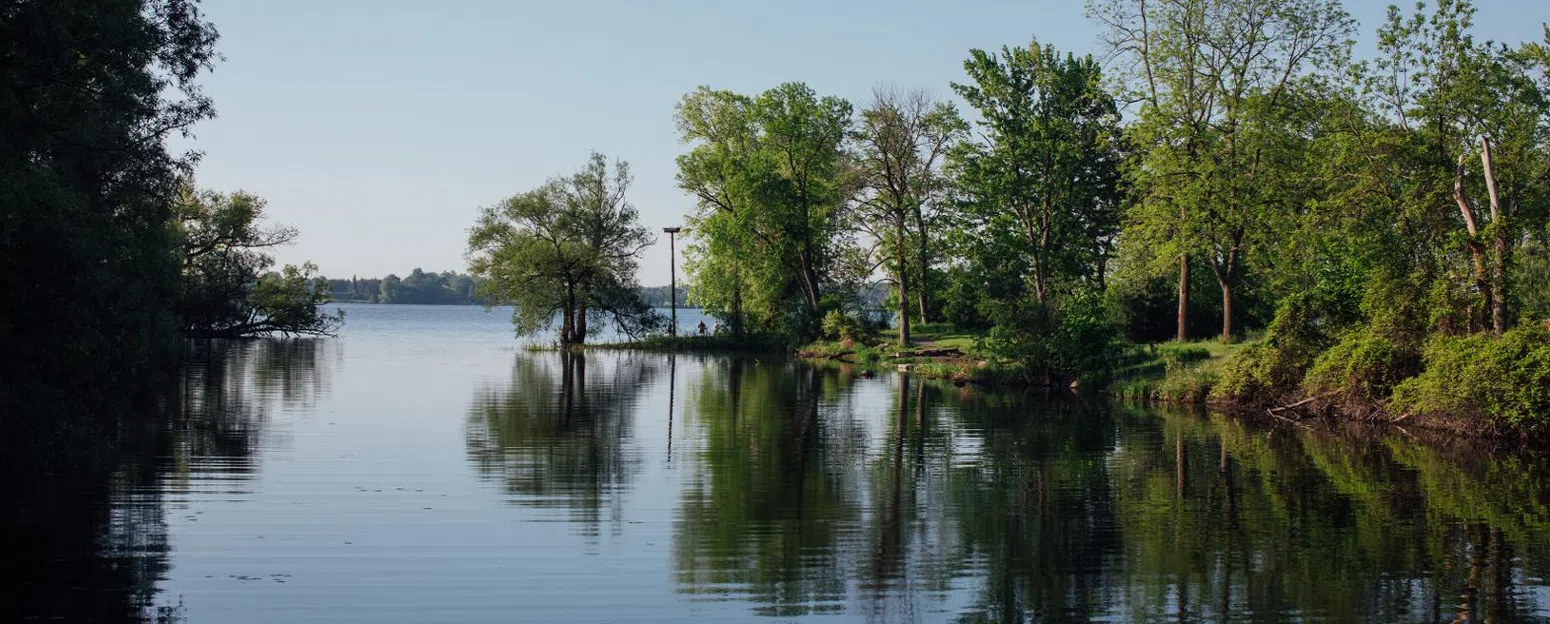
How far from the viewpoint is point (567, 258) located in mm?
64375

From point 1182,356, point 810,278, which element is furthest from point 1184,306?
point 810,278

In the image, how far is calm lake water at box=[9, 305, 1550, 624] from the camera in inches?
456


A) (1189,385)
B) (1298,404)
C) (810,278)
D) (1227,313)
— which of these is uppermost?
(810,278)

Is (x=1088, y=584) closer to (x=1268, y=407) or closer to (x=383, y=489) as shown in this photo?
(x=383, y=489)

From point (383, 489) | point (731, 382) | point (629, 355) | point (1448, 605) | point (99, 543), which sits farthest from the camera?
point (629, 355)

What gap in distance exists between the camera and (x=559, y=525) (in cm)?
1532

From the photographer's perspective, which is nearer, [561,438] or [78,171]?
[78,171]

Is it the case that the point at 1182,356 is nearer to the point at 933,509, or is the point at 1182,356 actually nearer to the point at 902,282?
the point at 902,282

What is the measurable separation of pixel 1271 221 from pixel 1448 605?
28.7 meters

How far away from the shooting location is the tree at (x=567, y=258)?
64.2 m

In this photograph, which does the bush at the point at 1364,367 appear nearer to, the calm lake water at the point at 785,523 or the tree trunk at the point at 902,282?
the calm lake water at the point at 785,523

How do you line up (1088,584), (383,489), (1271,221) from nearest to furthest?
(1088,584), (383,489), (1271,221)

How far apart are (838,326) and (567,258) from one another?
48.2 ft

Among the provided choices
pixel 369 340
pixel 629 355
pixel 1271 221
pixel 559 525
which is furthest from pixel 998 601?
pixel 369 340
